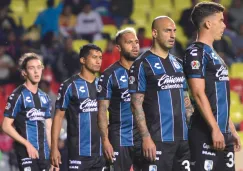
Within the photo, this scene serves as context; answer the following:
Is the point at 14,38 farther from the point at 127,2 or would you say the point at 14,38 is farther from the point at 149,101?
the point at 149,101

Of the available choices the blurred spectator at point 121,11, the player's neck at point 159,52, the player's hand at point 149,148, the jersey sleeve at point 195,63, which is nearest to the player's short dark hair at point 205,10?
the jersey sleeve at point 195,63

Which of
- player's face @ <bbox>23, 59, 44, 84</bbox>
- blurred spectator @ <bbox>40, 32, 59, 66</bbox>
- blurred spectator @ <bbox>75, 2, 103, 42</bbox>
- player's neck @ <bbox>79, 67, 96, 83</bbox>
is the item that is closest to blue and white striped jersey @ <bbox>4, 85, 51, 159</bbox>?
player's face @ <bbox>23, 59, 44, 84</bbox>

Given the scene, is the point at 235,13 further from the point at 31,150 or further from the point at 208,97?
the point at 208,97

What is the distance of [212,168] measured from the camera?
7422mm

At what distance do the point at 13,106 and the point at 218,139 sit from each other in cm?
343

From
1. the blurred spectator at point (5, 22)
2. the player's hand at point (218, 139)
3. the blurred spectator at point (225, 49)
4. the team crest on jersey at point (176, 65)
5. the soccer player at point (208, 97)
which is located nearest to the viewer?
the player's hand at point (218, 139)

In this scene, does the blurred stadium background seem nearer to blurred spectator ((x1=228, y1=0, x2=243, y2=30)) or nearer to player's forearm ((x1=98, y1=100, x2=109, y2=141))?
blurred spectator ((x1=228, y1=0, x2=243, y2=30))

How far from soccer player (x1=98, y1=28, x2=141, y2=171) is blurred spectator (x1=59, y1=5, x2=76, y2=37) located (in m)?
7.71

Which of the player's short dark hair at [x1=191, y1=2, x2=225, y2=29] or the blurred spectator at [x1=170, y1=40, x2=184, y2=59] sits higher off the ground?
the blurred spectator at [x1=170, y1=40, x2=184, y2=59]

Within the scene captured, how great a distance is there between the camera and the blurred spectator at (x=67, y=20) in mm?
16984

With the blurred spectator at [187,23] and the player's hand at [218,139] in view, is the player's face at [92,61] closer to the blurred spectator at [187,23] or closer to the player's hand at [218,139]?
the player's hand at [218,139]

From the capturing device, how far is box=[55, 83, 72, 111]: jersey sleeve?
9453mm

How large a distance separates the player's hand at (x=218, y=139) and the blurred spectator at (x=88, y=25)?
9781mm

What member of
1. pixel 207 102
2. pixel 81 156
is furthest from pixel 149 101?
pixel 81 156
